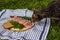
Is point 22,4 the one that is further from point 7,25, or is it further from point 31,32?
point 31,32

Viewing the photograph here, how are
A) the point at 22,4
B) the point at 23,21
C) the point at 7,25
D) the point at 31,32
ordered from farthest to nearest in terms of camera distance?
the point at 22,4 < the point at 23,21 < the point at 7,25 < the point at 31,32

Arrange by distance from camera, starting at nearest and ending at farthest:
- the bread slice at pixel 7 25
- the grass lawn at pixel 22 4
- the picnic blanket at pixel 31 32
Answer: the picnic blanket at pixel 31 32, the bread slice at pixel 7 25, the grass lawn at pixel 22 4

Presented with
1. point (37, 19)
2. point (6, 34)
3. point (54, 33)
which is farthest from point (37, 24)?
point (6, 34)

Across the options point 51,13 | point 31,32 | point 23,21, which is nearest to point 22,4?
point 23,21

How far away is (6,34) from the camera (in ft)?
16.7

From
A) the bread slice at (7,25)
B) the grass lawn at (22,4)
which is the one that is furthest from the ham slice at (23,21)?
the grass lawn at (22,4)

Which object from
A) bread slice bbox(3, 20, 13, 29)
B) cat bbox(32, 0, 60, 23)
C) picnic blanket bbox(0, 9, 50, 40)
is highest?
cat bbox(32, 0, 60, 23)

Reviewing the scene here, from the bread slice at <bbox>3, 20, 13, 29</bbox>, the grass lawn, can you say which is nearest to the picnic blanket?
the bread slice at <bbox>3, 20, 13, 29</bbox>

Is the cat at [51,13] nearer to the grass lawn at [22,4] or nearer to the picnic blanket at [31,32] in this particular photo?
the picnic blanket at [31,32]

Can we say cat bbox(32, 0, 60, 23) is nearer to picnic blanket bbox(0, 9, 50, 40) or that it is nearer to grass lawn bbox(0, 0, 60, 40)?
picnic blanket bbox(0, 9, 50, 40)

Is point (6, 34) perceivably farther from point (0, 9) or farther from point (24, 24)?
point (0, 9)

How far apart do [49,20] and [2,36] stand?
1.38 m

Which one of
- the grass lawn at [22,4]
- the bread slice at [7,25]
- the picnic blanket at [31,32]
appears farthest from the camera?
the grass lawn at [22,4]

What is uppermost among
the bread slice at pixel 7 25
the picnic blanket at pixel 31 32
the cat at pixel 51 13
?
the cat at pixel 51 13
